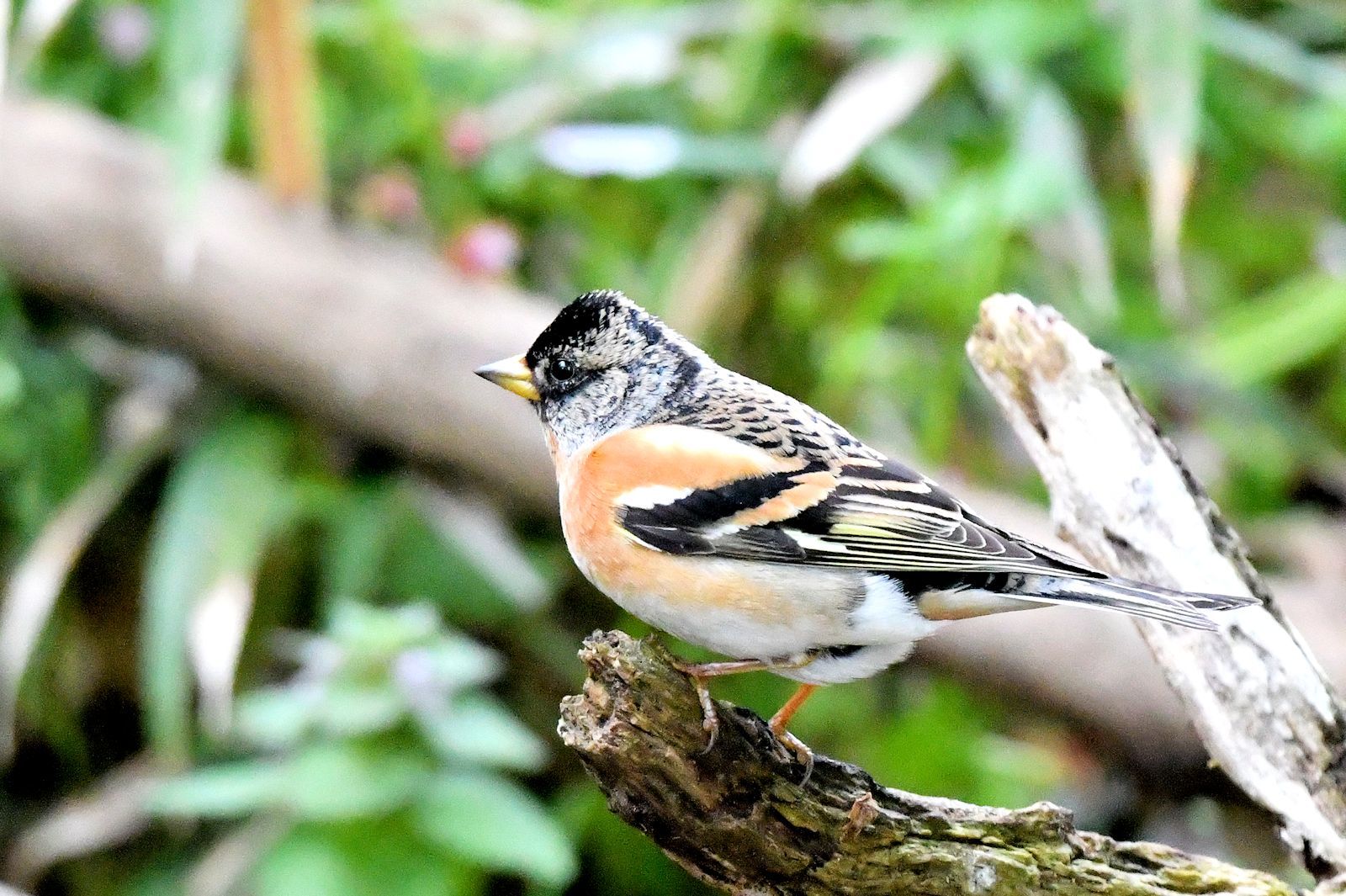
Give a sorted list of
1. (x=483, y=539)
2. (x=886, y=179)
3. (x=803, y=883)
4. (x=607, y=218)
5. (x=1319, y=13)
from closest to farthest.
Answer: (x=803, y=883) → (x=483, y=539) → (x=886, y=179) → (x=607, y=218) → (x=1319, y=13)

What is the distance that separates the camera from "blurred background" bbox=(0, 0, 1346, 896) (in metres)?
3.47

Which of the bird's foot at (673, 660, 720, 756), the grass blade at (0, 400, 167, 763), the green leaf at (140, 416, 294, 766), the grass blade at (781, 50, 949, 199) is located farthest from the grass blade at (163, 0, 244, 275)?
the bird's foot at (673, 660, 720, 756)

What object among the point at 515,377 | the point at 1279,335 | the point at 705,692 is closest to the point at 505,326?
the point at 515,377

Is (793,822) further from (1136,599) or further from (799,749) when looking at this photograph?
(1136,599)

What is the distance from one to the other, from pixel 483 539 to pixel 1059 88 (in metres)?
2.12

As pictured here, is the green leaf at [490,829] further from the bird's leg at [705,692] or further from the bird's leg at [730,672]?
the bird's leg at [705,692]

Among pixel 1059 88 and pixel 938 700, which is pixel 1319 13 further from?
pixel 938 700

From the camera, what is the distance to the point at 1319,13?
4.76m

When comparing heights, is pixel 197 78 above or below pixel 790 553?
above

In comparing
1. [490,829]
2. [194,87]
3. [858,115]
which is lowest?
[490,829]

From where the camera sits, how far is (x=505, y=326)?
3.65m

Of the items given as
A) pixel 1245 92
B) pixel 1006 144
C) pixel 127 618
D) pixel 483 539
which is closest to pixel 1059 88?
pixel 1006 144

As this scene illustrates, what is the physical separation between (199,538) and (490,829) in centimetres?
124

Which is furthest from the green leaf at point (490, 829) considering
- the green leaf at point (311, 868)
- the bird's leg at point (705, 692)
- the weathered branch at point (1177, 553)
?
the weathered branch at point (1177, 553)
